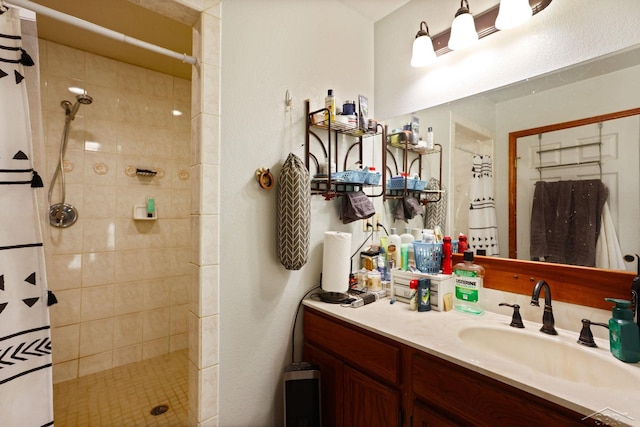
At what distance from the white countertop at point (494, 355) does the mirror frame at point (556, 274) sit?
140 millimetres

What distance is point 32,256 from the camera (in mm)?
938

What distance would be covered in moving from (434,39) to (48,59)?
8.43 feet

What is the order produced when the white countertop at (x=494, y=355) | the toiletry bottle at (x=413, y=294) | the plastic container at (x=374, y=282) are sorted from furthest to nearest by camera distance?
the plastic container at (x=374, y=282) → the toiletry bottle at (x=413, y=294) → the white countertop at (x=494, y=355)

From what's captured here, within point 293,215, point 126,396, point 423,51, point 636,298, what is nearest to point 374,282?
point 293,215

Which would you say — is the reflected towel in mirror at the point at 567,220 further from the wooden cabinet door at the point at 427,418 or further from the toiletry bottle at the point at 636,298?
the wooden cabinet door at the point at 427,418

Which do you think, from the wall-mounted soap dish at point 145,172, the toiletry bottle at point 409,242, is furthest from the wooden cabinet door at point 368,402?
the wall-mounted soap dish at point 145,172

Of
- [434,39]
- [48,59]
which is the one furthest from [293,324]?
[48,59]

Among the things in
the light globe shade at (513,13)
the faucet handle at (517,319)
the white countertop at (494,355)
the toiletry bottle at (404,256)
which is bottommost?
the white countertop at (494,355)

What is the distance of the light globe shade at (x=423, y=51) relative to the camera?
1572 millimetres

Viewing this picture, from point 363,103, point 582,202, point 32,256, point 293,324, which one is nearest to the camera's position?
point 32,256

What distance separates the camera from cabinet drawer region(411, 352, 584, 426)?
74 centimetres

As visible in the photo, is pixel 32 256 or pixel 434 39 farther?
pixel 434 39

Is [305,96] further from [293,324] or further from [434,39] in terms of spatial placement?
[293,324]

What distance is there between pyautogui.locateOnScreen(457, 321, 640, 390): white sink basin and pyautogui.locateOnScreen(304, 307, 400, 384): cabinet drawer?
297 mm
